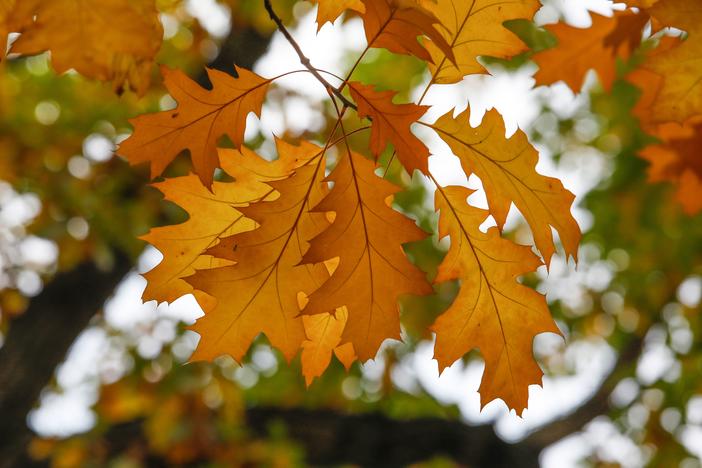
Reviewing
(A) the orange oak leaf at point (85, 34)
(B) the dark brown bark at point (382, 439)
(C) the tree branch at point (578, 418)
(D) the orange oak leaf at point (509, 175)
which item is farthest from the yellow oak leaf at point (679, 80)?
(C) the tree branch at point (578, 418)

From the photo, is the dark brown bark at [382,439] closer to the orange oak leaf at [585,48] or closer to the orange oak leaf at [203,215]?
the orange oak leaf at [585,48]

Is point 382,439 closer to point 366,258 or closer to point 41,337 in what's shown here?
point 41,337

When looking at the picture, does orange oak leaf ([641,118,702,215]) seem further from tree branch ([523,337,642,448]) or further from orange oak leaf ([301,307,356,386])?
tree branch ([523,337,642,448])

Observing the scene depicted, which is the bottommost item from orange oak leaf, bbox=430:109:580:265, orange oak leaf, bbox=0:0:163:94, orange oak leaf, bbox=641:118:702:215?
orange oak leaf, bbox=641:118:702:215

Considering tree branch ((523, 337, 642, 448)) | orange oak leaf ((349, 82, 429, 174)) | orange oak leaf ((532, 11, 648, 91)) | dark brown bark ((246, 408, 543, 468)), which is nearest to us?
orange oak leaf ((349, 82, 429, 174))

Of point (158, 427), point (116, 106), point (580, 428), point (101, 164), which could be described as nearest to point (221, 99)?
point (101, 164)

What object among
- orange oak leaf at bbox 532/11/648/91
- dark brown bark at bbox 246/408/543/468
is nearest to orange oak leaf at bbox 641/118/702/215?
orange oak leaf at bbox 532/11/648/91

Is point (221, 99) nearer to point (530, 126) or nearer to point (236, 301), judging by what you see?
point (236, 301)
